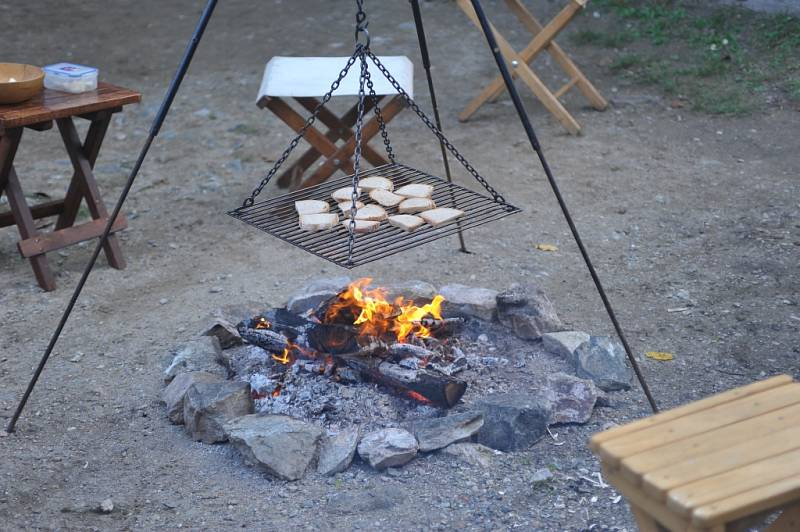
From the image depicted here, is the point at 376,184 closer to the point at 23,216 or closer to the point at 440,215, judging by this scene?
the point at 440,215

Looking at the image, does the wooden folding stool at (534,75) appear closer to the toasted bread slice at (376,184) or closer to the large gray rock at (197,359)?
the toasted bread slice at (376,184)

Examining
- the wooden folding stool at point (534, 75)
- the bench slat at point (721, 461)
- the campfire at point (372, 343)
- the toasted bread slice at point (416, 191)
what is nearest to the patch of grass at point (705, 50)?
the wooden folding stool at point (534, 75)

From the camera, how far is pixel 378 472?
2801mm

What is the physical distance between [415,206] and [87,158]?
2.09m

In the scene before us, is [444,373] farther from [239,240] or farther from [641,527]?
[239,240]

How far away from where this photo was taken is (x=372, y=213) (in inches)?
119

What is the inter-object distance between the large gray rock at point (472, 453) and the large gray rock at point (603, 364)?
0.54 meters

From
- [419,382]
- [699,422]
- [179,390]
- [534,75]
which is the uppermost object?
[699,422]

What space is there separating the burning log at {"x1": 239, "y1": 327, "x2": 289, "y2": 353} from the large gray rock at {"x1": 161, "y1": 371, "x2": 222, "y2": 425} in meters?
0.19

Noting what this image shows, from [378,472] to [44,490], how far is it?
3.45 ft

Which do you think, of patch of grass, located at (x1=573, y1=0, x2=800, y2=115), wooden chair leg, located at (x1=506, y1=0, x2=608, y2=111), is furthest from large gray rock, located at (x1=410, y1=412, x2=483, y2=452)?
patch of grass, located at (x1=573, y1=0, x2=800, y2=115)

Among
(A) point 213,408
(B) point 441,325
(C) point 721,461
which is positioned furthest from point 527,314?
(C) point 721,461

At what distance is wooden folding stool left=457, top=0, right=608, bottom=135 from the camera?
576 centimetres

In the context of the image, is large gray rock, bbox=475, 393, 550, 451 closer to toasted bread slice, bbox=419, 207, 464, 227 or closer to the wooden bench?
toasted bread slice, bbox=419, 207, 464, 227
